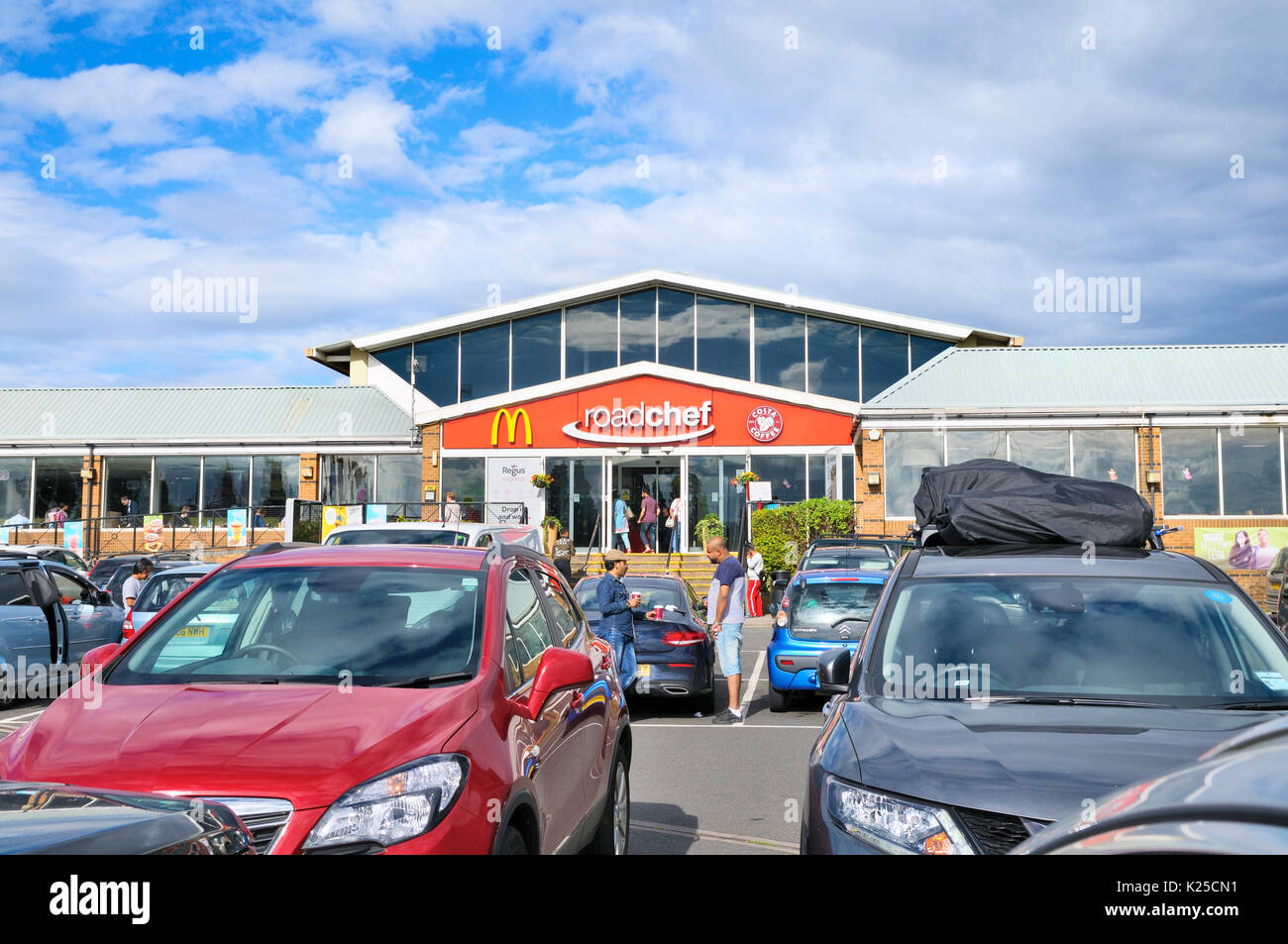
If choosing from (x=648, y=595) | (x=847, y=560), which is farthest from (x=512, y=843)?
(x=847, y=560)

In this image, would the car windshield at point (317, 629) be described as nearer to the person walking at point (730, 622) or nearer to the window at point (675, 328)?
the person walking at point (730, 622)

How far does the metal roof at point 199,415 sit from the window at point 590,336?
17.8 feet

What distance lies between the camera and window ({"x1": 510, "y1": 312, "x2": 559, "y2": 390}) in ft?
105

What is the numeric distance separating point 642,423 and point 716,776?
72.6 ft

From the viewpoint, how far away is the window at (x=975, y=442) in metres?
27.3

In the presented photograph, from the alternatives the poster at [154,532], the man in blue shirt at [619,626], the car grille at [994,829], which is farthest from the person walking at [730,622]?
the poster at [154,532]

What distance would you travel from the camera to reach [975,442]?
27312 millimetres

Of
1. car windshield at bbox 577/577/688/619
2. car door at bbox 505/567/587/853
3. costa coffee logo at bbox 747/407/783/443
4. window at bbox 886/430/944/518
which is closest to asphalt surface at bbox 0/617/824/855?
car windshield at bbox 577/577/688/619

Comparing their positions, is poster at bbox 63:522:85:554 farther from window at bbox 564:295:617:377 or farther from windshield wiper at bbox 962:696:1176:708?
windshield wiper at bbox 962:696:1176:708

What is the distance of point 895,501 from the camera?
27266 millimetres

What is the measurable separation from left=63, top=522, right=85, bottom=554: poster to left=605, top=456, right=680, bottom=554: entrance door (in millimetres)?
15097
